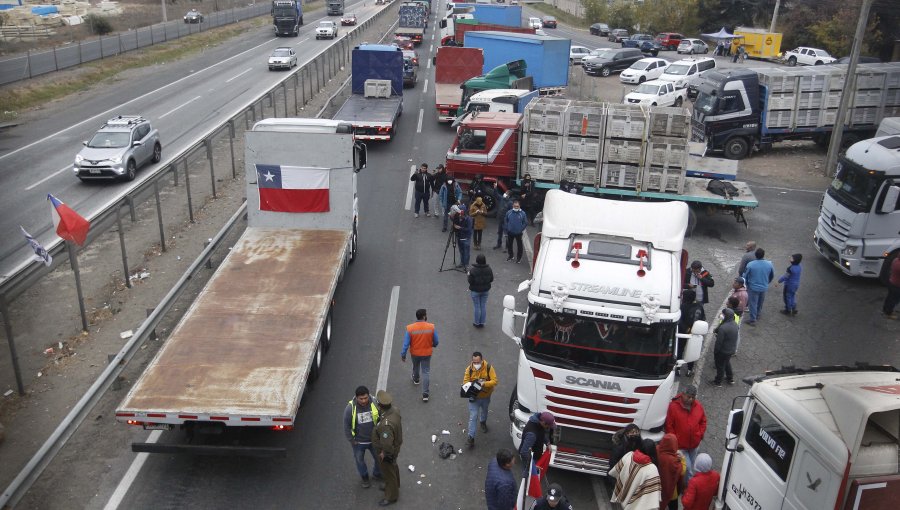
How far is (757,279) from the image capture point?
14320mm

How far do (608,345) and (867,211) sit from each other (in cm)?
1014

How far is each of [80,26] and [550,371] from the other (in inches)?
2651

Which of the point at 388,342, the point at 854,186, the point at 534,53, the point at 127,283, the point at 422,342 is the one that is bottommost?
the point at 388,342

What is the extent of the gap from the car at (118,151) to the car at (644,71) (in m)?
29.0

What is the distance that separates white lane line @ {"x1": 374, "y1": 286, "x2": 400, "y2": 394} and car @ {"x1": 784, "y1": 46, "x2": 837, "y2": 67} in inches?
1823

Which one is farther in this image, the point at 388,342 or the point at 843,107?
the point at 843,107

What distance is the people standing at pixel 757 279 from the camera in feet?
46.6

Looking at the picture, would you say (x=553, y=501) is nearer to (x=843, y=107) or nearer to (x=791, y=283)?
(x=791, y=283)

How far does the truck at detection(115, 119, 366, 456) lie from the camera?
9.25 meters

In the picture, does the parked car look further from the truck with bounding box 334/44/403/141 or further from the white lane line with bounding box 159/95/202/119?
the white lane line with bounding box 159/95/202/119

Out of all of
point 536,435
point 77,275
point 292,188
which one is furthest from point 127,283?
point 536,435

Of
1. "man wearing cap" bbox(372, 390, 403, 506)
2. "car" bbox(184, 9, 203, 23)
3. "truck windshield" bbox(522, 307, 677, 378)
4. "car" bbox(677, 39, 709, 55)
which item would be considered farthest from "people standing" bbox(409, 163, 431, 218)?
"car" bbox(184, 9, 203, 23)

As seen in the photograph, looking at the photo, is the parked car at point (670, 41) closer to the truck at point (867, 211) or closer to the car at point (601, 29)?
the car at point (601, 29)

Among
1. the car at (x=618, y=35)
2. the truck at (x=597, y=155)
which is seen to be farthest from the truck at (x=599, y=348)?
the car at (x=618, y=35)
